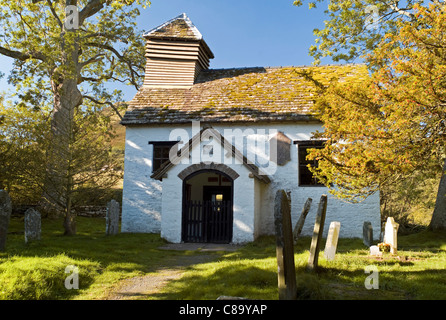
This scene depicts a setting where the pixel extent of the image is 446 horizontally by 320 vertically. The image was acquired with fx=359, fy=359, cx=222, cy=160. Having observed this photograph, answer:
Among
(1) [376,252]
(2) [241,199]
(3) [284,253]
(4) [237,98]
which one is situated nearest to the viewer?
(3) [284,253]

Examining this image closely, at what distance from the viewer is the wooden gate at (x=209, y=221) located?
13.9 metres

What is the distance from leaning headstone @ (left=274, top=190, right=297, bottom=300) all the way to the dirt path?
2.58 m

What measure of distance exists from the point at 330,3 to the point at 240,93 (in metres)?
5.70

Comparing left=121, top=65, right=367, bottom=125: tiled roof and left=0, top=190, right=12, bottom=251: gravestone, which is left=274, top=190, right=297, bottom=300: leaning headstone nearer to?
left=0, top=190, right=12, bottom=251: gravestone

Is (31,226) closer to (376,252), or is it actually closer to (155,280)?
(155,280)

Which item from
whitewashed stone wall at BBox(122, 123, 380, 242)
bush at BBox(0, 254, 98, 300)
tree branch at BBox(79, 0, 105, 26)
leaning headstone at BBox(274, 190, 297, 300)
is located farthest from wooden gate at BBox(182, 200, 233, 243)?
tree branch at BBox(79, 0, 105, 26)

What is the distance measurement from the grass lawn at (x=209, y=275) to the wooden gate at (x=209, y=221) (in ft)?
9.98

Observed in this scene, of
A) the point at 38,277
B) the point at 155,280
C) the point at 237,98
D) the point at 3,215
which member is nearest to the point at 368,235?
the point at 155,280

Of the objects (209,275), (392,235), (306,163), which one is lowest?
(209,275)

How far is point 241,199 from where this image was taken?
13.6 m

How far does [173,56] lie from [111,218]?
34.3 feet

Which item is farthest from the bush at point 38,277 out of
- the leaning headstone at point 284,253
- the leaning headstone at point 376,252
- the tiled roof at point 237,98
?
the tiled roof at point 237,98

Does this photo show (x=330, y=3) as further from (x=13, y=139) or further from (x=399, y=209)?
(x=13, y=139)

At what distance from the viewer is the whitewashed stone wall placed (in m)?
13.7
